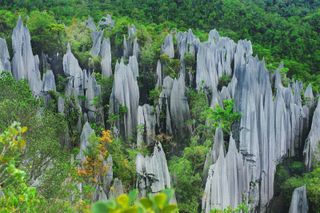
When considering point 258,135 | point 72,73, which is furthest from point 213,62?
point 258,135

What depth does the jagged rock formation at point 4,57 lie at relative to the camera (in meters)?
19.3

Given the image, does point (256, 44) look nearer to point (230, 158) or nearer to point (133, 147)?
point (133, 147)

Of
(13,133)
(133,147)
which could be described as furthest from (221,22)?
(13,133)

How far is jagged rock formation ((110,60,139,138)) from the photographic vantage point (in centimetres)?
1891

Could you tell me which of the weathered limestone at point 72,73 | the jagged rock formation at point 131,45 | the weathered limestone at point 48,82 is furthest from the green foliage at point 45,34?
the weathered limestone at point 48,82

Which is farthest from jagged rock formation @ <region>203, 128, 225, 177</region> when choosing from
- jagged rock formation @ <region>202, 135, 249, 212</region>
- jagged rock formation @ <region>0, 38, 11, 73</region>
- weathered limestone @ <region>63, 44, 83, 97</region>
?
jagged rock formation @ <region>0, 38, 11, 73</region>

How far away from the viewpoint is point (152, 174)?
1296cm

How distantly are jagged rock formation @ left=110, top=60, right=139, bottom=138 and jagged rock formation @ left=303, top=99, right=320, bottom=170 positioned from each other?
23.5 feet

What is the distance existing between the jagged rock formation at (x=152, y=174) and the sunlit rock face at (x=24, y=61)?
778cm

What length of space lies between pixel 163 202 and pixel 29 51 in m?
20.7

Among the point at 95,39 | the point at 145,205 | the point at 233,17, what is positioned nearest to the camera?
the point at 145,205

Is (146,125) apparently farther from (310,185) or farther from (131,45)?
(131,45)

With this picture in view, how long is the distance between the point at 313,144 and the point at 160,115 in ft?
21.4

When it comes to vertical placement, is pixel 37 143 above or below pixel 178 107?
above
